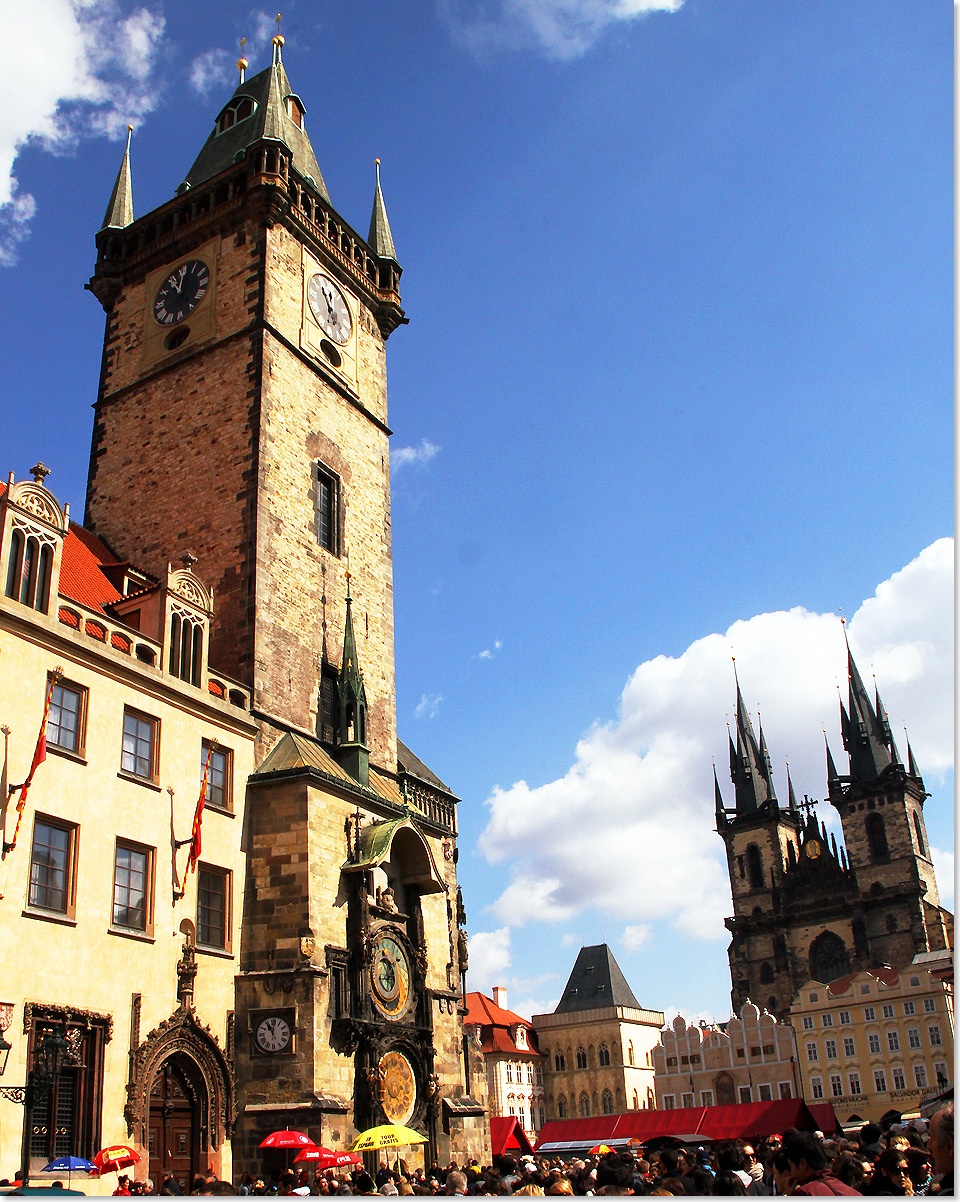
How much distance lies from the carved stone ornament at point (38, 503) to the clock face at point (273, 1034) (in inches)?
368

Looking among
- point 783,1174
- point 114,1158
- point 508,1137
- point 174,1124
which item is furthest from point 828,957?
point 783,1174

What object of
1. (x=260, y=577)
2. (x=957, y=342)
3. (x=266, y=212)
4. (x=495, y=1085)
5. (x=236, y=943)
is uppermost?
(x=266, y=212)

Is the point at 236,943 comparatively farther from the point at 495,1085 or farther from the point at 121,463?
the point at 495,1085

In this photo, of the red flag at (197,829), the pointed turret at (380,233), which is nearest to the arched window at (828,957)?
the pointed turret at (380,233)

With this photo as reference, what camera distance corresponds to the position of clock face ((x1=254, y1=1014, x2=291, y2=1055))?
60.2ft

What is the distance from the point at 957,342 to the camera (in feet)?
26.6

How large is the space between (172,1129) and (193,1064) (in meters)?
1.01

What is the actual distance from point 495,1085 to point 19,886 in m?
69.0

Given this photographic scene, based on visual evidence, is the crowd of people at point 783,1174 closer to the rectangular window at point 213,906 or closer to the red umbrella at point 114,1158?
the red umbrella at point 114,1158

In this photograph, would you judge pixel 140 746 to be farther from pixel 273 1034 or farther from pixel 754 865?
pixel 754 865

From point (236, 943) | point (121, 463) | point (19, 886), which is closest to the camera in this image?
point (19, 886)

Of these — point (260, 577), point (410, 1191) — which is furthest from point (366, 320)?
point (410, 1191)

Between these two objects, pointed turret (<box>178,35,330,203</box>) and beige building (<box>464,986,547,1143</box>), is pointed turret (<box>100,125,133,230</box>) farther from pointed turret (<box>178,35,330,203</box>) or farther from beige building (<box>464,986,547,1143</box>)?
beige building (<box>464,986,547,1143</box>)

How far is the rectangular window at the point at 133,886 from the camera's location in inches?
669
